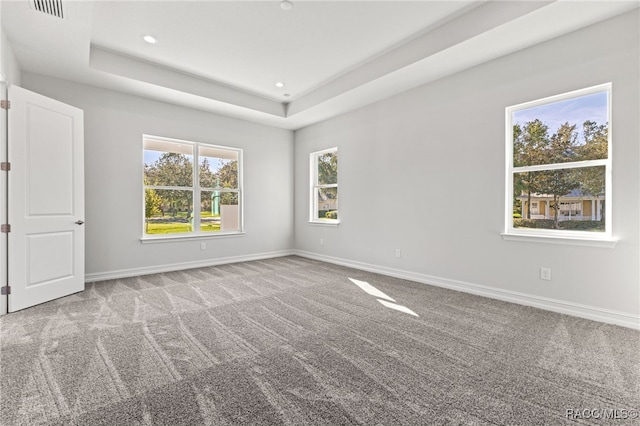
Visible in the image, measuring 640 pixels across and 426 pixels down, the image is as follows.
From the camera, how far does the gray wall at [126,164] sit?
13.9 feet

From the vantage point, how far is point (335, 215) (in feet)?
19.0

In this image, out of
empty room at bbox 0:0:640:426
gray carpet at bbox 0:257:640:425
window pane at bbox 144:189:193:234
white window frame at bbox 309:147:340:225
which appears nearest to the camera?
gray carpet at bbox 0:257:640:425

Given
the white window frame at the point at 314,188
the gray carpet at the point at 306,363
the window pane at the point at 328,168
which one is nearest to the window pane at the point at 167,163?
the gray carpet at the point at 306,363

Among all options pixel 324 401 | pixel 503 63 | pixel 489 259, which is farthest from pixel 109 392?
pixel 503 63

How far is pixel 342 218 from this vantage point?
555cm

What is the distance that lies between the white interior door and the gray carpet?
0.31 m

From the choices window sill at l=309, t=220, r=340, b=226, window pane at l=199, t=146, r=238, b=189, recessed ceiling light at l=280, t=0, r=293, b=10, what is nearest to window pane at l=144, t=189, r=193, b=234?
window pane at l=199, t=146, r=238, b=189

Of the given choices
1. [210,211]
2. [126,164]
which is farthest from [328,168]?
[126,164]

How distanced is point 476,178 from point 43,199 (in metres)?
5.09

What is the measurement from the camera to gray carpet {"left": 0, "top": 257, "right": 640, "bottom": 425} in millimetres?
1604

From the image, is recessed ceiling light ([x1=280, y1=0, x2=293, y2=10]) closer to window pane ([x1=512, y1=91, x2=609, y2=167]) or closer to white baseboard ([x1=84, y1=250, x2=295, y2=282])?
window pane ([x1=512, y1=91, x2=609, y2=167])

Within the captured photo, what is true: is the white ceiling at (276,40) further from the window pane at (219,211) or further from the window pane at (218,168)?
the window pane at (219,211)

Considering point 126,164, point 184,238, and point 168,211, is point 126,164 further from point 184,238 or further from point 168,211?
point 184,238

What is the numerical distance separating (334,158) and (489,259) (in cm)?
327
